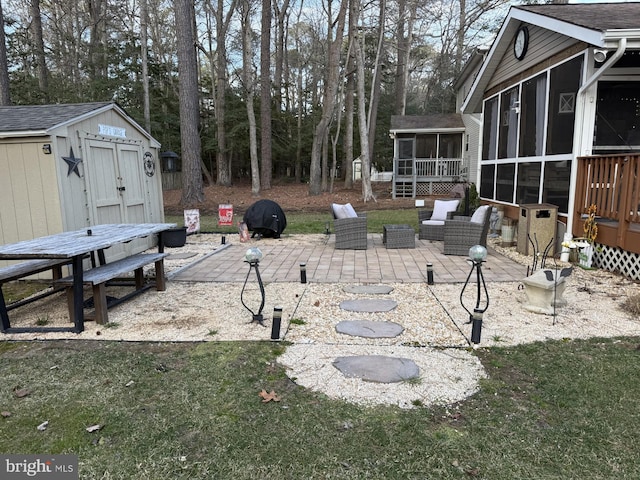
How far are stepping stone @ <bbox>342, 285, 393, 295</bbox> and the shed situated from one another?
395cm

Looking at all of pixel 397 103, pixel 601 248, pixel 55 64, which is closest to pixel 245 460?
pixel 601 248

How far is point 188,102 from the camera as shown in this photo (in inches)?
526

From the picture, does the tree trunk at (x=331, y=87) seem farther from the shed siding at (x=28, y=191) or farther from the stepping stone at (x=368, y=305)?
the stepping stone at (x=368, y=305)

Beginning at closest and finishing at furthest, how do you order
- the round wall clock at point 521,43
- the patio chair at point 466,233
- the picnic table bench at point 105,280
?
the picnic table bench at point 105,280, the patio chair at point 466,233, the round wall clock at point 521,43

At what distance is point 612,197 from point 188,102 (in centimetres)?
1190

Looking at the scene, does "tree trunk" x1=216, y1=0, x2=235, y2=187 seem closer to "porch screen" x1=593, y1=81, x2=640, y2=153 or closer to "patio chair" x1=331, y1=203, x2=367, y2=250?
"patio chair" x1=331, y1=203, x2=367, y2=250

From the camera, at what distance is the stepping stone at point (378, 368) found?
9.53ft

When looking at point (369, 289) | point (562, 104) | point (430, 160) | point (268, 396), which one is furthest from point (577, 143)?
point (430, 160)

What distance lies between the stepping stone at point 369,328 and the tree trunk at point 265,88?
16.2 metres

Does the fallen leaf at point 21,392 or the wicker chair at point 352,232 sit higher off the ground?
the wicker chair at point 352,232

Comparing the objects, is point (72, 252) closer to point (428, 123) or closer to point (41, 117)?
point (41, 117)

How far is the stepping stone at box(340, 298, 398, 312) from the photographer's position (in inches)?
171

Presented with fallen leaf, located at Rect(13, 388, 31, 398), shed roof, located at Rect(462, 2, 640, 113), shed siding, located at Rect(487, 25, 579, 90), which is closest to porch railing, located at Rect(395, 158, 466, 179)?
shed roof, located at Rect(462, 2, 640, 113)

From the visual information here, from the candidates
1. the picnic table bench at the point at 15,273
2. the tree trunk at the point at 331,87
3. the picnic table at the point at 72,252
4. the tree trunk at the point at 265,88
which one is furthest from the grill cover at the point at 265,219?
the tree trunk at the point at 265,88
